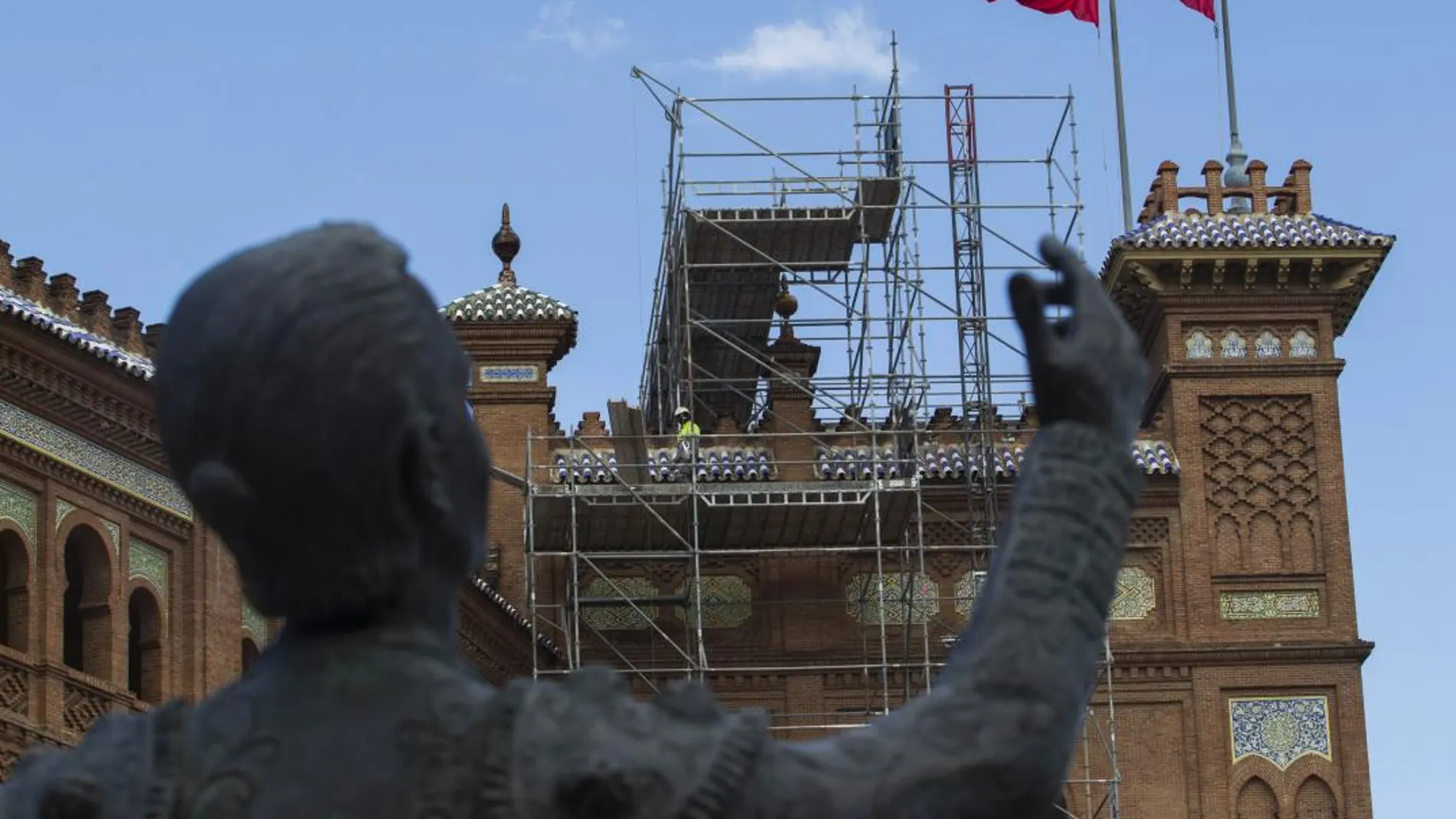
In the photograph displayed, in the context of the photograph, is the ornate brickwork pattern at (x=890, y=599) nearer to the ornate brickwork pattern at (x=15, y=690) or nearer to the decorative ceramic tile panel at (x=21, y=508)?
the decorative ceramic tile panel at (x=21, y=508)

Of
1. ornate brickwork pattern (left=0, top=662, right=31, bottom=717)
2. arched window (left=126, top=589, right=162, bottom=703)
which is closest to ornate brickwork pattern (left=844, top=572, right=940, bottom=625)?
arched window (left=126, top=589, right=162, bottom=703)

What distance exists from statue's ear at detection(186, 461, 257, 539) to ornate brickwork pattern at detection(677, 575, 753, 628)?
76.7ft

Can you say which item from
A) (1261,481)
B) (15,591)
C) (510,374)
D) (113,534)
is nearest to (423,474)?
(15,591)

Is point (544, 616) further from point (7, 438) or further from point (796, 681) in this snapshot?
point (7, 438)

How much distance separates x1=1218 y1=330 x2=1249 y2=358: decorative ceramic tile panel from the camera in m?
25.8

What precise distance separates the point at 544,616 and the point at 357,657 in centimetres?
2334

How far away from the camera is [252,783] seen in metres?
2.05

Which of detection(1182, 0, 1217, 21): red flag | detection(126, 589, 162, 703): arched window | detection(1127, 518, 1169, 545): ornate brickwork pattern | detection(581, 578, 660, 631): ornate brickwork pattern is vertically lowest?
detection(126, 589, 162, 703): arched window

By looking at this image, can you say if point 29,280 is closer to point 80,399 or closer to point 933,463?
point 80,399

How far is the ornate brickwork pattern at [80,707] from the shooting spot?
19781mm

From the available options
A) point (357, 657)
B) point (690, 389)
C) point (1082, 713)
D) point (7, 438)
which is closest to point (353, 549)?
point (357, 657)

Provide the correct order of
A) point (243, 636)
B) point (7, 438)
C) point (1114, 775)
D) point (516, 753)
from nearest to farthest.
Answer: point (516, 753) → point (7, 438) → point (243, 636) → point (1114, 775)

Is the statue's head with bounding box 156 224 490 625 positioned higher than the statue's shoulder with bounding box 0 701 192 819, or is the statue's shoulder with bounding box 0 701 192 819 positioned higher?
the statue's head with bounding box 156 224 490 625

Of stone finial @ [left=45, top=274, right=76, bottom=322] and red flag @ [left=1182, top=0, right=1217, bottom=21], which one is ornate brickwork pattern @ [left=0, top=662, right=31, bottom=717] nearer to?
stone finial @ [left=45, top=274, right=76, bottom=322]
